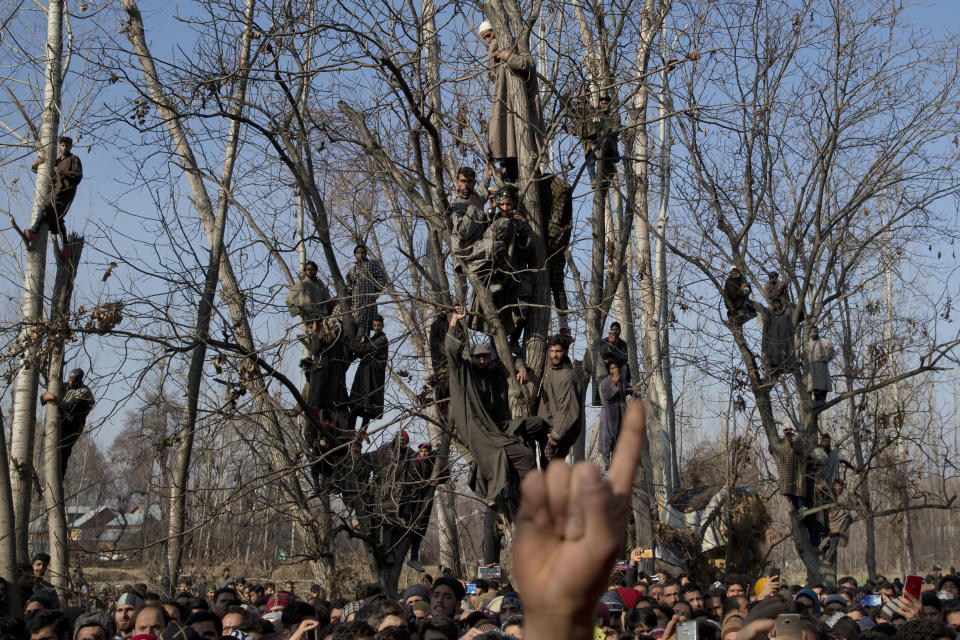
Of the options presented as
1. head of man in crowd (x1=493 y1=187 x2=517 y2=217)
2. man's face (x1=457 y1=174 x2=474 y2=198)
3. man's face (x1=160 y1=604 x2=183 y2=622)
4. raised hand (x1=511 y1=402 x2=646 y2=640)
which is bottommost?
man's face (x1=160 y1=604 x2=183 y2=622)

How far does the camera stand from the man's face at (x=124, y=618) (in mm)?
7102

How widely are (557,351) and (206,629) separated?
385 cm

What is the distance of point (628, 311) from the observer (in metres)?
18.2

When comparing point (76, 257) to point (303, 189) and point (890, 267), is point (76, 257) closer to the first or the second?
point (303, 189)

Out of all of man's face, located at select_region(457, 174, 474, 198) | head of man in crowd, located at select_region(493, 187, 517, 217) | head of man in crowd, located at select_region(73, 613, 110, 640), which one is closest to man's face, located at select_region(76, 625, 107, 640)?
head of man in crowd, located at select_region(73, 613, 110, 640)

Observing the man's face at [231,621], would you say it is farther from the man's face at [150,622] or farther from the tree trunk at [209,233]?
the tree trunk at [209,233]

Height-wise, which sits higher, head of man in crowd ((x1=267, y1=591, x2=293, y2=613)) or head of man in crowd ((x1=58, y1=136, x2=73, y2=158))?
head of man in crowd ((x1=58, y1=136, x2=73, y2=158))

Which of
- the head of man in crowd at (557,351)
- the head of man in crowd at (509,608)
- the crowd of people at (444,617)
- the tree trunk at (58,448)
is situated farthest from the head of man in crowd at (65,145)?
the head of man in crowd at (509,608)

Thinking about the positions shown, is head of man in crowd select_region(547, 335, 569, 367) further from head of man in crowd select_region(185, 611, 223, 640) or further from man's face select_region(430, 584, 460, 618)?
head of man in crowd select_region(185, 611, 223, 640)

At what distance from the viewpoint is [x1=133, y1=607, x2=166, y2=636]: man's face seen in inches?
248

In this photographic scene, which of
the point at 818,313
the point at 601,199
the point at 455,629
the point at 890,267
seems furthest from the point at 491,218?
the point at 890,267

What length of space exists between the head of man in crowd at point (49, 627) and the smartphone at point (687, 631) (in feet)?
14.2

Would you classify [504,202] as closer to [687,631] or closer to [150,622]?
[150,622]

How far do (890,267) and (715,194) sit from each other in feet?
11.7
